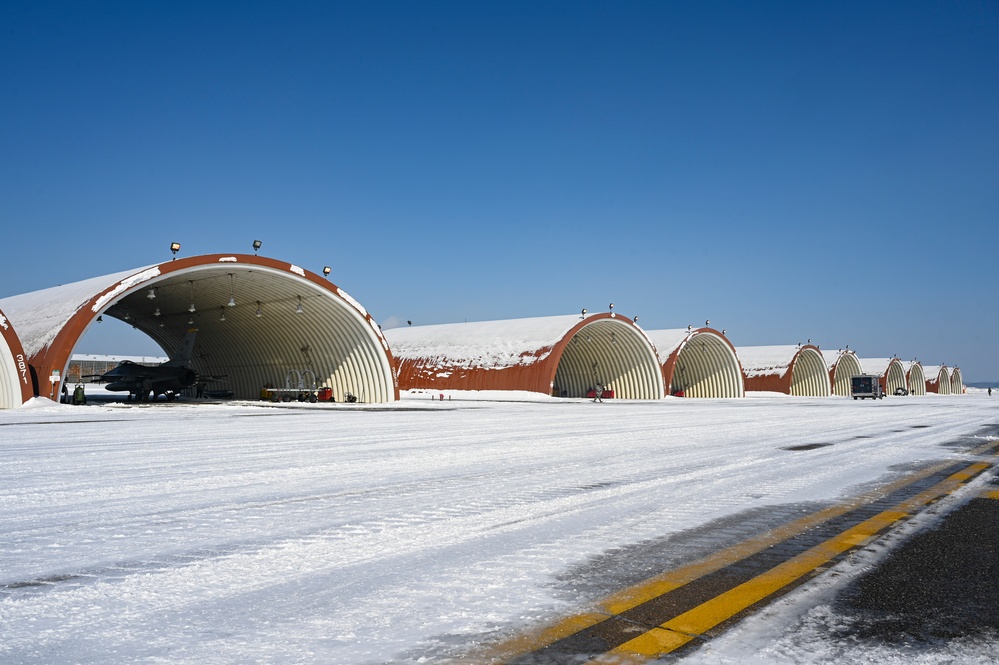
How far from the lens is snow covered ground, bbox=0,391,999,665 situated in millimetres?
3357

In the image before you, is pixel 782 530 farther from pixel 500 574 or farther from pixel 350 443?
pixel 350 443

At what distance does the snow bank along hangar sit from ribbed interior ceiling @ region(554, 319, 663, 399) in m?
0.09

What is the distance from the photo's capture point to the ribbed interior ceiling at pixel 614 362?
171 ft

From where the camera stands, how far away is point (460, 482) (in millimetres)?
8312

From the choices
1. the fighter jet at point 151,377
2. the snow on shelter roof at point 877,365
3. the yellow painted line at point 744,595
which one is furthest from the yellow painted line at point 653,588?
the snow on shelter roof at point 877,365

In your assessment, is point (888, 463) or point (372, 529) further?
point (888, 463)

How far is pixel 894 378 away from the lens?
96.6 meters

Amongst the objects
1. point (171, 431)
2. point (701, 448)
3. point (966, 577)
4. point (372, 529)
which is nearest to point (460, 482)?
point (372, 529)

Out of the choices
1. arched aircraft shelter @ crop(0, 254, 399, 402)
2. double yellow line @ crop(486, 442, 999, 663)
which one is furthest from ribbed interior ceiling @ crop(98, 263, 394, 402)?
double yellow line @ crop(486, 442, 999, 663)

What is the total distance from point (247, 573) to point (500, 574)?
60.5 inches

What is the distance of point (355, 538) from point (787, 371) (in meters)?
71.3

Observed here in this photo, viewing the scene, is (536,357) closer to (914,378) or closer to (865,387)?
(865,387)

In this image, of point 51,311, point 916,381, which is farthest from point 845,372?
point 51,311

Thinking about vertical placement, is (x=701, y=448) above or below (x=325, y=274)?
below
